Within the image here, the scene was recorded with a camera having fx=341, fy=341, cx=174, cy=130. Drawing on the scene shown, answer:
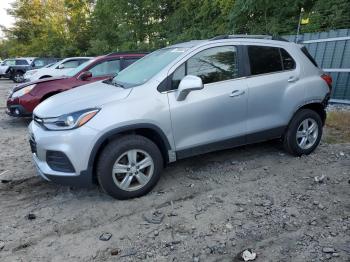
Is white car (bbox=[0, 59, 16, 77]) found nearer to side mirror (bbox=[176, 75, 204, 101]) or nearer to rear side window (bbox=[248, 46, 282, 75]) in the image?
rear side window (bbox=[248, 46, 282, 75])

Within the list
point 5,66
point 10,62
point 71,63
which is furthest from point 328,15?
point 5,66

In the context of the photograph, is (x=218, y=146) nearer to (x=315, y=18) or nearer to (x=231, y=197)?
(x=231, y=197)

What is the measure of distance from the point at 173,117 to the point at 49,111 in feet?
4.70

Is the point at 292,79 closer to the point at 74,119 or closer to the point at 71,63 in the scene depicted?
the point at 74,119

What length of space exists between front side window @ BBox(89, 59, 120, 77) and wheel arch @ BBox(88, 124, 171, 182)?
4778 mm

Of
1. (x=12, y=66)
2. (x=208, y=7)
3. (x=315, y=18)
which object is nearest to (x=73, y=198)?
(x=315, y=18)

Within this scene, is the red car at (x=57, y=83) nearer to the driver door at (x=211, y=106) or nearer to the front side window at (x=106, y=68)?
the front side window at (x=106, y=68)

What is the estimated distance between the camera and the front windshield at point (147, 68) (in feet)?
13.9

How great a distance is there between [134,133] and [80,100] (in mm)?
723

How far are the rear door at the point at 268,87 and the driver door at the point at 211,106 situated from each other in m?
0.16

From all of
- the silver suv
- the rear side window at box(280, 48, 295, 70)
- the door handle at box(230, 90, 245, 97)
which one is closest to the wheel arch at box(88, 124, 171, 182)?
the silver suv

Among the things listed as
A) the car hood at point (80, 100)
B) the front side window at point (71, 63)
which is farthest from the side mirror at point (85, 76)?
the front side window at point (71, 63)

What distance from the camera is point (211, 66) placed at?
439 centimetres

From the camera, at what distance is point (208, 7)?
15.9 meters
